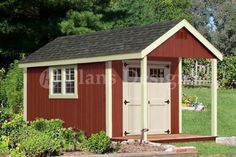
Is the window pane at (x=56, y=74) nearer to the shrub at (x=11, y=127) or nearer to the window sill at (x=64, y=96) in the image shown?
the window sill at (x=64, y=96)

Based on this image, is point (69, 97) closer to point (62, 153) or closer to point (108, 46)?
point (108, 46)

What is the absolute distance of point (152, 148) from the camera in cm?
1452

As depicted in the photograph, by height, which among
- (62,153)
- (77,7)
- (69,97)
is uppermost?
(77,7)

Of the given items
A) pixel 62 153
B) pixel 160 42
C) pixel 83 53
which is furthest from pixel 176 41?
pixel 62 153

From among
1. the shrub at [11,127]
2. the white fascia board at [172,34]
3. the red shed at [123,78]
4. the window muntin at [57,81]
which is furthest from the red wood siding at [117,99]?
the shrub at [11,127]

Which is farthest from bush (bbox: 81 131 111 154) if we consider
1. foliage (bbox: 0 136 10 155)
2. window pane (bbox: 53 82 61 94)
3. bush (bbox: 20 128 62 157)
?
window pane (bbox: 53 82 61 94)

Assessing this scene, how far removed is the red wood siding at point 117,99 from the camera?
1736 cm

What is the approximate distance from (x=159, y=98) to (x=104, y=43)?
2570mm

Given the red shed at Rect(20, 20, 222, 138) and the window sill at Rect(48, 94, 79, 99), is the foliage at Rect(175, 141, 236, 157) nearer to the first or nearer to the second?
the red shed at Rect(20, 20, 222, 138)

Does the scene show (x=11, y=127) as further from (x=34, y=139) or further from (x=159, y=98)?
(x=159, y=98)

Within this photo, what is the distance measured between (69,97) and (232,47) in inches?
2228

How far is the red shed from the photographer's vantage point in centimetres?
1672

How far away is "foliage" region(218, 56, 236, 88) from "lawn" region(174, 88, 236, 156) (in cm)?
582

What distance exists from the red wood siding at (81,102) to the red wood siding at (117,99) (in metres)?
0.34
